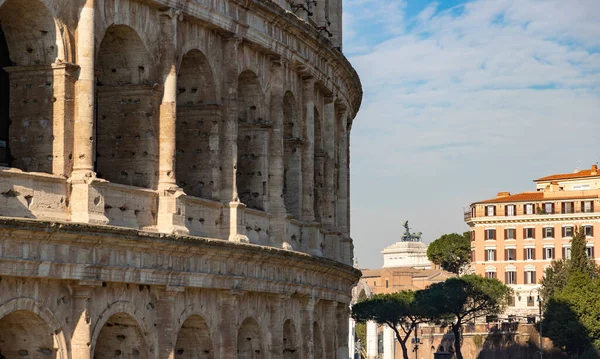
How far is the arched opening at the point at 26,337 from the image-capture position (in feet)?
76.8

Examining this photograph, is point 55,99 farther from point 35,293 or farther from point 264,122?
point 264,122

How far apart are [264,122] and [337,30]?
9391mm

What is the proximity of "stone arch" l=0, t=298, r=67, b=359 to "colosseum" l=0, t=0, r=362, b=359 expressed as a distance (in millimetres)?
25

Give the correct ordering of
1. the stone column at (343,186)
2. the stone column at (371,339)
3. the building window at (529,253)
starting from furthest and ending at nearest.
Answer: the stone column at (371,339) < the building window at (529,253) < the stone column at (343,186)

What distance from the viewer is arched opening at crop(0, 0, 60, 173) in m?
24.2

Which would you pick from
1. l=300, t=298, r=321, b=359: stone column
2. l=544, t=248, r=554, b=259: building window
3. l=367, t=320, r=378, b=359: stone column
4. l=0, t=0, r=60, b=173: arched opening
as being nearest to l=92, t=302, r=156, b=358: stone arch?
l=0, t=0, r=60, b=173: arched opening

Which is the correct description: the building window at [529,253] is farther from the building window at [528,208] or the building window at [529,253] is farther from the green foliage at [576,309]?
the green foliage at [576,309]

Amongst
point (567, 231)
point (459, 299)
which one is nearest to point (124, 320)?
point (459, 299)

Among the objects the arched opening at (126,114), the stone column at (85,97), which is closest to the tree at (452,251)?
the arched opening at (126,114)

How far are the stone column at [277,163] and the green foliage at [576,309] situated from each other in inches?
2038

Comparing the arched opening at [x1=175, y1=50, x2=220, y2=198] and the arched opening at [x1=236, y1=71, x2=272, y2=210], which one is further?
the arched opening at [x1=236, y1=71, x2=272, y2=210]

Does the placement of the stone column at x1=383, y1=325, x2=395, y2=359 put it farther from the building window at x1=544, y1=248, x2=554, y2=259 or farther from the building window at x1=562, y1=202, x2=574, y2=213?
the building window at x1=562, y1=202, x2=574, y2=213

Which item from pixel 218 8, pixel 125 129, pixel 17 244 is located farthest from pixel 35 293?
pixel 218 8

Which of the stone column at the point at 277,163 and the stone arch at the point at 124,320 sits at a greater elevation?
the stone column at the point at 277,163
